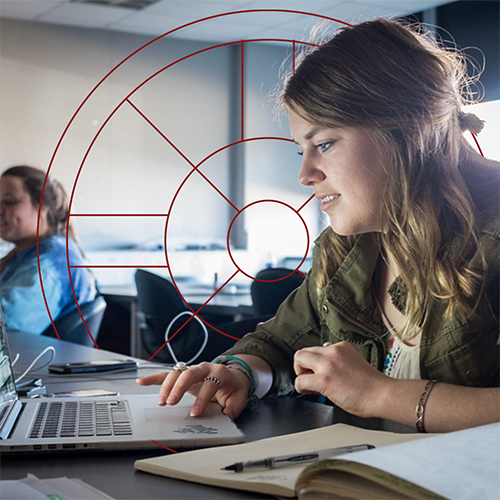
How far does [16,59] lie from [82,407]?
5.20m

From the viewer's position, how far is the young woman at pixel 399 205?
3.78ft

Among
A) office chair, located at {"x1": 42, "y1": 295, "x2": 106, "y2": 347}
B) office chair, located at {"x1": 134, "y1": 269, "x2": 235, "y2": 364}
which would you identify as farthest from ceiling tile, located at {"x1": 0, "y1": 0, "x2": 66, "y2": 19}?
office chair, located at {"x1": 42, "y1": 295, "x2": 106, "y2": 347}

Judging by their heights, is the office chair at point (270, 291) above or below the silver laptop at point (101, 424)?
below

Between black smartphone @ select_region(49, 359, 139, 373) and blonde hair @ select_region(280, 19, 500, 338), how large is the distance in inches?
25.4

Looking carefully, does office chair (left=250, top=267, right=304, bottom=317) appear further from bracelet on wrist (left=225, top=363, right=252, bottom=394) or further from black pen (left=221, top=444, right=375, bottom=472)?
black pen (left=221, top=444, right=375, bottom=472)

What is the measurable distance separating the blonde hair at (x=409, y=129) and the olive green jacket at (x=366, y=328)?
0.03 meters

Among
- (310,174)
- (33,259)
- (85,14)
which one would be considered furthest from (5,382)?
(85,14)

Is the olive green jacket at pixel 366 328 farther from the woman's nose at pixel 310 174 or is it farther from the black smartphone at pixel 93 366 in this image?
the black smartphone at pixel 93 366

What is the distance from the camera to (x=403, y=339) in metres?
1.25

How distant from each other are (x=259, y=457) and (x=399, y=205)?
58 cm

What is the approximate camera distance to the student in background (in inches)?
98.9

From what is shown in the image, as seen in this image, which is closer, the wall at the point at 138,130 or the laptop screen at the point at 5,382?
the laptop screen at the point at 5,382

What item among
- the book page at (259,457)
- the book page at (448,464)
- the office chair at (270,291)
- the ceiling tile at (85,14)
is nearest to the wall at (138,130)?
the ceiling tile at (85,14)

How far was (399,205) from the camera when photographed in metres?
1.22
